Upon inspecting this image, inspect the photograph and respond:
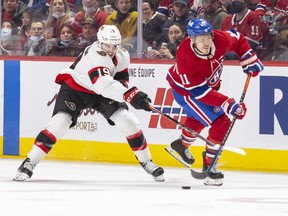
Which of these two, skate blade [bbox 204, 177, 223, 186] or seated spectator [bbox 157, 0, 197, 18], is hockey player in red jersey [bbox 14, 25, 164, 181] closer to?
skate blade [bbox 204, 177, 223, 186]

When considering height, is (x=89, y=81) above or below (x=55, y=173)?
above

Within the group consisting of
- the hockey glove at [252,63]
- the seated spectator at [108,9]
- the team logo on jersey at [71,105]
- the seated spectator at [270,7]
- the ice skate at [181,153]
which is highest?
the seated spectator at [270,7]

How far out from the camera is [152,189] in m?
7.37

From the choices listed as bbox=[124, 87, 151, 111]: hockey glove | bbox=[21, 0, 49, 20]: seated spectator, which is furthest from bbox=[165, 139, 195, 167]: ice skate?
bbox=[21, 0, 49, 20]: seated spectator

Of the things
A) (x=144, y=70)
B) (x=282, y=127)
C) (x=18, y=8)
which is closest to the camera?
(x=282, y=127)

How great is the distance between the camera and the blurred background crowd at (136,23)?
8.46m

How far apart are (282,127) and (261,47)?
63cm

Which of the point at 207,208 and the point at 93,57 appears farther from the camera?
the point at 93,57

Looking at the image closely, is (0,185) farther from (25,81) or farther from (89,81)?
(25,81)

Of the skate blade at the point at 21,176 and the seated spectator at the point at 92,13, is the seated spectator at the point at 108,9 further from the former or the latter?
the skate blade at the point at 21,176

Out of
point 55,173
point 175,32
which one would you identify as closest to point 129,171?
point 55,173

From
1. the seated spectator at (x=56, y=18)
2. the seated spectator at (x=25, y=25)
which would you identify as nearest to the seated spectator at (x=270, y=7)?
the seated spectator at (x=56, y=18)

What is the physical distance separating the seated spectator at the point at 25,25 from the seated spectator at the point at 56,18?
0.21 metres

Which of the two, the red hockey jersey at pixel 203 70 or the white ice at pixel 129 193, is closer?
the white ice at pixel 129 193
